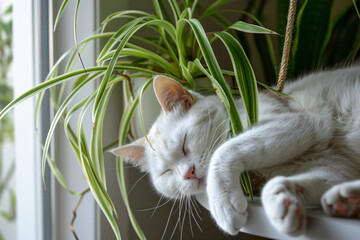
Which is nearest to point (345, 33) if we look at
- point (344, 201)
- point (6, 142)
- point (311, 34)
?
point (311, 34)

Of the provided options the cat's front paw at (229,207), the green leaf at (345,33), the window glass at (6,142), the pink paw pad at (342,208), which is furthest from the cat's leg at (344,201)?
the window glass at (6,142)

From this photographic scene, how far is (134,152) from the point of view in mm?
958

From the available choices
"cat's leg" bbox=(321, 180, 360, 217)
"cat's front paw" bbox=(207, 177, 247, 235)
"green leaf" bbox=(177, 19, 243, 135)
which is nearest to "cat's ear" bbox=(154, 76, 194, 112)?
"green leaf" bbox=(177, 19, 243, 135)

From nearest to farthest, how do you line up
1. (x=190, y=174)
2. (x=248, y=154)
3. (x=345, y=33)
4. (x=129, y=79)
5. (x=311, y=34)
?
(x=248, y=154) < (x=190, y=174) < (x=129, y=79) < (x=311, y=34) < (x=345, y=33)

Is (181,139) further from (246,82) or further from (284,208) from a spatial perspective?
(284,208)

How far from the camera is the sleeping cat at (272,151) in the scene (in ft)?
1.77

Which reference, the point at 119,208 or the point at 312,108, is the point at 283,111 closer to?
the point at 312,108

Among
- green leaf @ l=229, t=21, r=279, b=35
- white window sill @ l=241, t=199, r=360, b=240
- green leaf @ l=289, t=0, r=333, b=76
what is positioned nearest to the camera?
white window sill @ l=241, t=199, r=360, b=240

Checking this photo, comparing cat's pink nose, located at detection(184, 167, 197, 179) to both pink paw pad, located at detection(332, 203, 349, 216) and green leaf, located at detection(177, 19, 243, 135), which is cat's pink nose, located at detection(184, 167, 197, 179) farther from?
pink paw pad, located at detection(332, 203, 349, 216)

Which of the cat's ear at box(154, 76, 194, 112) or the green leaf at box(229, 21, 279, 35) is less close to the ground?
the green leaf at box(229, 21, 279, 35)

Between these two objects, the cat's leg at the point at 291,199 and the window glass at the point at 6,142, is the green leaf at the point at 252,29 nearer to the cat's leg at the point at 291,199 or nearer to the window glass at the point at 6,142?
the cat's leg at the point at 291,199

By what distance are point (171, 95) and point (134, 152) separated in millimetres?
200

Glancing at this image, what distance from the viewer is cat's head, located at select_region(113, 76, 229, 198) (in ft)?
2.60

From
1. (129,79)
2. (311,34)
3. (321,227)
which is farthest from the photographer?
(311,34)
